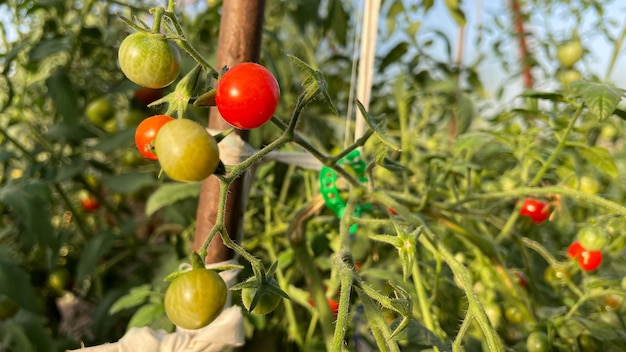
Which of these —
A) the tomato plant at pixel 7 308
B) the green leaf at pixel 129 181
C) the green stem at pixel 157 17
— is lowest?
the tomato plant at pixel 7 308

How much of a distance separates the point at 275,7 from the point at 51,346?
719mm

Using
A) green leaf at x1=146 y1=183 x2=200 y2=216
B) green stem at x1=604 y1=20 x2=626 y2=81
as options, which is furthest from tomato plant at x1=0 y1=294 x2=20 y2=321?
green stem at x1=604 y1=20 x2=626 y2=81

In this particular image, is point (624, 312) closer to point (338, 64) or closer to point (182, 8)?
point (338, 64)

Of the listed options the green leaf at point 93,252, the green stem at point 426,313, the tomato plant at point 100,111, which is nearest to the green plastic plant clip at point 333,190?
the green stem at point 426,313

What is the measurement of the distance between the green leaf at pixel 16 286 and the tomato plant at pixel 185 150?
1.56 ft

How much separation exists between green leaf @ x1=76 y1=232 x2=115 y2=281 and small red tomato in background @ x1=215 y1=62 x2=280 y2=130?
56 centimetres

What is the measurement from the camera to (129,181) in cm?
88

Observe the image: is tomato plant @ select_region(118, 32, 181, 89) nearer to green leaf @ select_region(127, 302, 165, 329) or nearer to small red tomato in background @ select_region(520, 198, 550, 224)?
green leaf @ select_region(127, 302, 165, 329)

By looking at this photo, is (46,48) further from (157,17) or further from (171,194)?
(157,17)

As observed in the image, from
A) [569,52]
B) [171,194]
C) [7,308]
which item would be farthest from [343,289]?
[569,52]

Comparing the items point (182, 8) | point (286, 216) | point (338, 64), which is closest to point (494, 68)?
point (338, 64)

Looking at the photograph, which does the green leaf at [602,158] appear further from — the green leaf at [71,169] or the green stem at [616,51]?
the green leaf at [71,169]

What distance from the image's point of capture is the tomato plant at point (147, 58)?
32 centimetres

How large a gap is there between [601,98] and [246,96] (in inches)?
14.1
